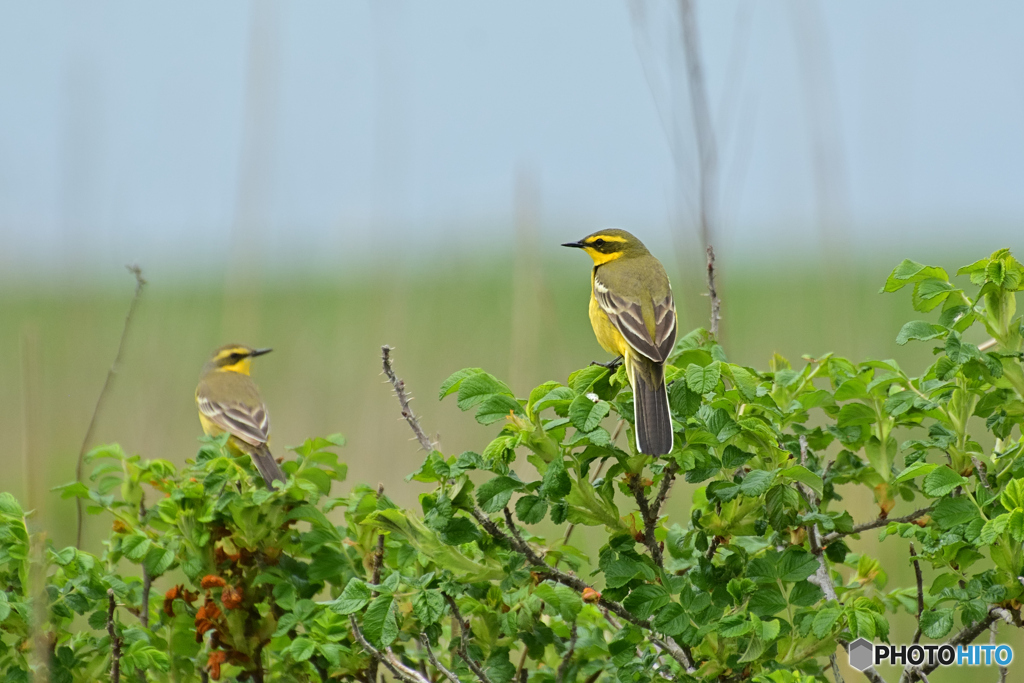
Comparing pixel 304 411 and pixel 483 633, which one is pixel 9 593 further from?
pixel 304 411

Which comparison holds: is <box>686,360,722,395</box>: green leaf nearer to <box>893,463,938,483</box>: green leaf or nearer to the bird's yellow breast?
<box>893,463,938,483</box>: green leaf

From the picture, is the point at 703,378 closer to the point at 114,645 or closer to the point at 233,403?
the point at 114,645

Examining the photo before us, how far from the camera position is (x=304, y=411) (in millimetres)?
6879

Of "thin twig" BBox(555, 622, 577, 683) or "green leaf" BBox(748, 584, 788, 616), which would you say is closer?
"green leaf" BBox(748, 584, 788, 616)

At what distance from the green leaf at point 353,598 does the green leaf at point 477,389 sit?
1.47ft

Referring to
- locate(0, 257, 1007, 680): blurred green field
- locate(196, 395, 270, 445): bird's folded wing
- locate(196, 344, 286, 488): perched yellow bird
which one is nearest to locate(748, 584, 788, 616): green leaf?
locate(0, 257, 1007, 680): blurred green field

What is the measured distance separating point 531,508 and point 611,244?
2.59 metres

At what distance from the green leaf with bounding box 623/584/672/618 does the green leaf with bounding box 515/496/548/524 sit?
10.9 inches

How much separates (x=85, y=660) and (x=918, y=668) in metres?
2.01

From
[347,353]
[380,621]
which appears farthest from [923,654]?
[347,353]

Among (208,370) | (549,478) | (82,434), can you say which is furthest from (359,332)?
(549,478)

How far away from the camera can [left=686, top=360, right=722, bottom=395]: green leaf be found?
2.04 meters

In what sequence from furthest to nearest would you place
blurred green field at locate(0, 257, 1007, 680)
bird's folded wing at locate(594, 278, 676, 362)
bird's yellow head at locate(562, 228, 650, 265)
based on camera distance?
bird's yellow head at locate(562, 228, 650, 265) → blurred green field at locate(0, 257, 1007, 680) → bird's folded wing at locate(594, 278, 676, 362)

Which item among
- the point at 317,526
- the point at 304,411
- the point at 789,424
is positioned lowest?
the point at 304,411
